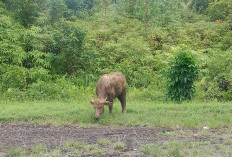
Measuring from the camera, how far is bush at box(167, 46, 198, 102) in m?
13.8

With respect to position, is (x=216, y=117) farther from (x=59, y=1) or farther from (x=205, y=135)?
(x=59, y=1)

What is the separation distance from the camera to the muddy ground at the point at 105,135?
7.56 m

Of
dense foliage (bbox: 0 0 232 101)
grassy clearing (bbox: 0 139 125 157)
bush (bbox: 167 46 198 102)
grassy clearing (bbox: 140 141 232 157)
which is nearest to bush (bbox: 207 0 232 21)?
dense foliage (bbox: 0 0 232 101)

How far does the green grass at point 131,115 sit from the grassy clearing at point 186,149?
8.25 ft

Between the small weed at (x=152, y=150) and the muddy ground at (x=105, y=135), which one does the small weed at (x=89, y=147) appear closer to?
the muddy ground at (x=105, y=135)

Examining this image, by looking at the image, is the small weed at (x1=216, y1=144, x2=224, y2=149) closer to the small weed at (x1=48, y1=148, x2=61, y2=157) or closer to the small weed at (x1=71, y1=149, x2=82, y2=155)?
the small weed at (x1=71, y1=149, x2=82, y2=155)

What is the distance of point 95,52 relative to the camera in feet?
59.9

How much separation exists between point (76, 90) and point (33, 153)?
8.60 metres

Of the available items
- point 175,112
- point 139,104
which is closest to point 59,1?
point 139,104

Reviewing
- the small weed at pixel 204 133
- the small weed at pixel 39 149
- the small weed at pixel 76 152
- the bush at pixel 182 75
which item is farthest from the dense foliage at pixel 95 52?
the small weed at pixel 76 152

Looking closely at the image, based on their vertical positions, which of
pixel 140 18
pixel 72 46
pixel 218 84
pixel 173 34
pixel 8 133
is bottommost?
pixel 8 133

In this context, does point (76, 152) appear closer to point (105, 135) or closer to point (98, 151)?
point (98, 151)

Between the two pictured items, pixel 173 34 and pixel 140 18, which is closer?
pixel 173 34

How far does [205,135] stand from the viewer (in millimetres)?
8477
